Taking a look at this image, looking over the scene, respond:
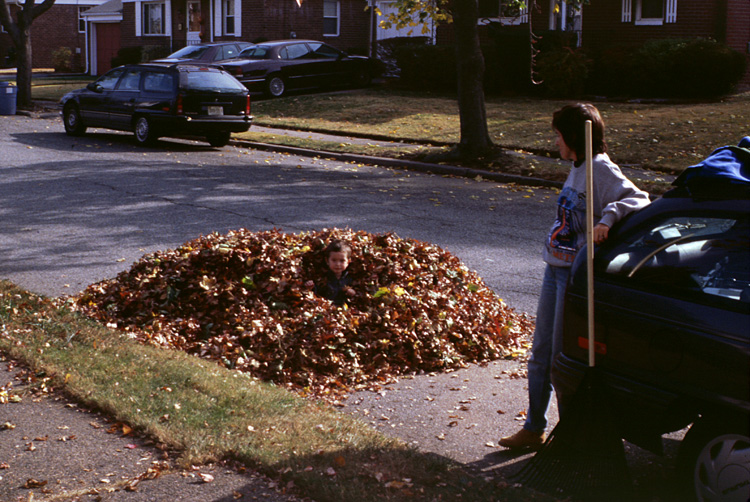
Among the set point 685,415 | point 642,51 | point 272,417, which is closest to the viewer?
Answer: point 685,415

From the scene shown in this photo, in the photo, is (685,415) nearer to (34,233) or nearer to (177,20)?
(34,233)

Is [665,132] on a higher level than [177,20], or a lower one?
lower

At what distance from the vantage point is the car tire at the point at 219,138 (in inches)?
761

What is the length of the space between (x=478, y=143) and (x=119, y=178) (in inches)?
264

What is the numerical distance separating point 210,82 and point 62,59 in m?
Result: 36.5

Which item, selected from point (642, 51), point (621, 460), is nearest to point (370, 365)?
point (621, 460)

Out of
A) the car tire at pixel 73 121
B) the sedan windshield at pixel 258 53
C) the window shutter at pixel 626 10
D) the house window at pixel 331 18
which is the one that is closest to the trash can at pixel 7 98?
the car tire at pixel 73 121

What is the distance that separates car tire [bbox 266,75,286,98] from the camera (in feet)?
94.4

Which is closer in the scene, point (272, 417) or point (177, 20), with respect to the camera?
point (272, 417)

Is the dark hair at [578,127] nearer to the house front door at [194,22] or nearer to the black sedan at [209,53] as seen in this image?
the black sedan at [209,53]

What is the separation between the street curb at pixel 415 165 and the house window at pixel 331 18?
67.3 ft

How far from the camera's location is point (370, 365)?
592 centimetres

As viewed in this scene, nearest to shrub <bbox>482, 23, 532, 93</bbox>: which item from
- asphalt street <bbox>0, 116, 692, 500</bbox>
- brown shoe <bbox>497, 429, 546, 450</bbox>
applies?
asphalt street <bbox>0, 116, 692, 500</bbox>

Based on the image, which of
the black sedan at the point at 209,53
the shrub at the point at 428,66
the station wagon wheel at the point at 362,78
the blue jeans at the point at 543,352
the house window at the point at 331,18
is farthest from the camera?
the house window at the point at 331,18
